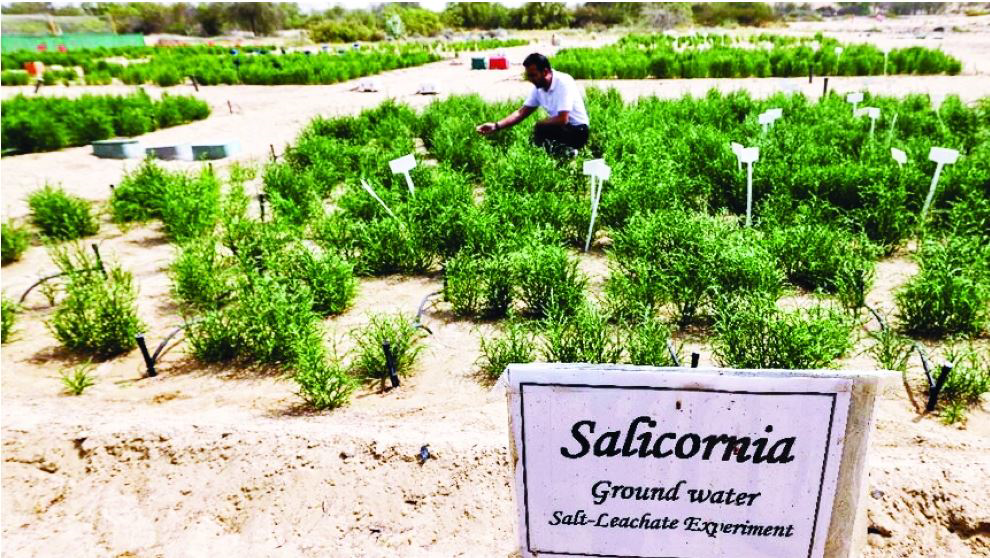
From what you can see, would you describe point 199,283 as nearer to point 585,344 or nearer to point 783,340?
point 585,344

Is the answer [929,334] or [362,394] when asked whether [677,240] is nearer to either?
[929,334]

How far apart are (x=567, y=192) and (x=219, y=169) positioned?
515 centimetres

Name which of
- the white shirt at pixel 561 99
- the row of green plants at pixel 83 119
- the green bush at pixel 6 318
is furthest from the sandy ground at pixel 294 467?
the row of green plants at pixel 83 119

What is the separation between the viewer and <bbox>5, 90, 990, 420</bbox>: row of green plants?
3.12 metres

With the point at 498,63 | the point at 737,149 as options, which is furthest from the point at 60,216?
the point at 498,63

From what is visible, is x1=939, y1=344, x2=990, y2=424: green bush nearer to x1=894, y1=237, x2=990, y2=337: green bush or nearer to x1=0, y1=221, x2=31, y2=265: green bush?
x1=894, y1=237, x2=990, y2=337: green bush

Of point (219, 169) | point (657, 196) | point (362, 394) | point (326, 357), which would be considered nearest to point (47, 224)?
point (219, 169)

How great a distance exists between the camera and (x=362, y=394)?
3.02m

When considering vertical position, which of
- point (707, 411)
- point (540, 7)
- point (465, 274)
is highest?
point (540, 7)

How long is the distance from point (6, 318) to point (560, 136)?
4999 mm

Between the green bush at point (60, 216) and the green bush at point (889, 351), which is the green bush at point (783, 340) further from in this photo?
the green bush at point (60, 216)

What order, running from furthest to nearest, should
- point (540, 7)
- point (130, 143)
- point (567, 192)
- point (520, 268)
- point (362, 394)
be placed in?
point (540, 7) < point (130, 143) < point (567, 192) < point (520, 268) < point (362, 394)

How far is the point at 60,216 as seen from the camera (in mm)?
5582

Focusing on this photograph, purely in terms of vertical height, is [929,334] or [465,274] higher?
[465,274]
